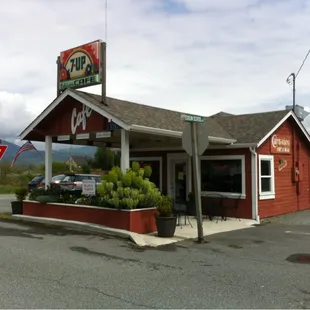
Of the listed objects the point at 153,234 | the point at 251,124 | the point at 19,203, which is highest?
the point at 251,124

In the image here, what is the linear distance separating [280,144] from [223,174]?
269 centimetres

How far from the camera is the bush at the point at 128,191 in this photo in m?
11.3

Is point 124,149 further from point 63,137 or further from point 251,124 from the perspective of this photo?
point 251,124

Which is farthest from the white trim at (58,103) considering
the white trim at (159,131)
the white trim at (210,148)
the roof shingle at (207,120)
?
the white trim at (210,148)

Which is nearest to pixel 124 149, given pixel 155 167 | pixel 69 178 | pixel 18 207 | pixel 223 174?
pixel 223 174

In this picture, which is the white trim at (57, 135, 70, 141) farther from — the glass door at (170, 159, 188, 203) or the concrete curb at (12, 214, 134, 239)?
the glass door at (170, 159, 188, 203)

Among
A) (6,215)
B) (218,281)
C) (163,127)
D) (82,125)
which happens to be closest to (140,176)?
(163,127)

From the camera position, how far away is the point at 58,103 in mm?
13906

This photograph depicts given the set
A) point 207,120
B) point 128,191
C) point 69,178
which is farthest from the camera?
point 69,178

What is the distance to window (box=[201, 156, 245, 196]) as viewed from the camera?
15.1 m

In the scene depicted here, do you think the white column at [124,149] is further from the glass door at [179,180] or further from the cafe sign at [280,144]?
the cafe sign at [280,144]

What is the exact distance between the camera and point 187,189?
16781mm

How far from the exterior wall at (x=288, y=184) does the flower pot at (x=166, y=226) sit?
16.8 ft

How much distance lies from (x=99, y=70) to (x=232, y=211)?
663 cm
